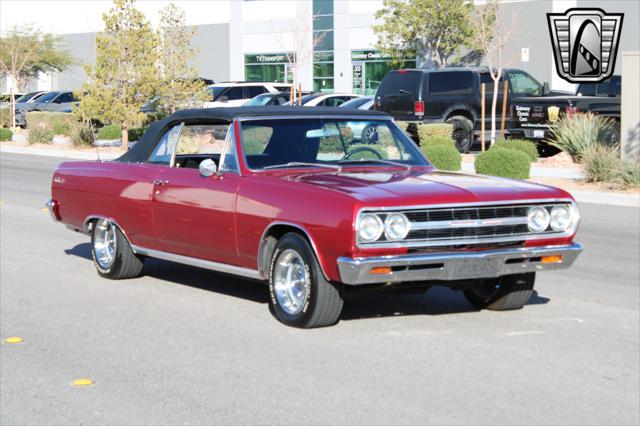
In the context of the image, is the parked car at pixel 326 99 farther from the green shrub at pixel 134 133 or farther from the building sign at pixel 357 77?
the building sign at pixel 357 77

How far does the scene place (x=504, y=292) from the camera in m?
9.24

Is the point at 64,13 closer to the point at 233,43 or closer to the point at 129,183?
the point at 233,43

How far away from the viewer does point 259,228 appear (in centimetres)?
888

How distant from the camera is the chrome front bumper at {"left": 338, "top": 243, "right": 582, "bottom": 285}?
7961 millimetres

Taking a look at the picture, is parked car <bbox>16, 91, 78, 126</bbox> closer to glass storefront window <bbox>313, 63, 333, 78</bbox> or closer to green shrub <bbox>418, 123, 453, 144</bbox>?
glass storefront window <bbox>313, 63, 333, 78</bbox>

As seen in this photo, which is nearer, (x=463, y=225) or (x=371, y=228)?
(x=371, y=228)

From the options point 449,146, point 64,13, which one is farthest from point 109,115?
point 64,13

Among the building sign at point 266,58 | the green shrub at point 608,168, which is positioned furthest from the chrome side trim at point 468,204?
the building sign at point 266,58

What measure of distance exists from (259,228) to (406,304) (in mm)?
1611

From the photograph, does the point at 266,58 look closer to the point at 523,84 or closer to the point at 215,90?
the point at 215,90

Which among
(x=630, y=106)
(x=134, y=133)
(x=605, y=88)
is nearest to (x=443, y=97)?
(x=605, y=88)

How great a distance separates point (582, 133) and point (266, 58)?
125ft

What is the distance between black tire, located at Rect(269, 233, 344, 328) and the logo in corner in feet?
97.3

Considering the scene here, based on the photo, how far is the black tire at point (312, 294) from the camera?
834 cm
